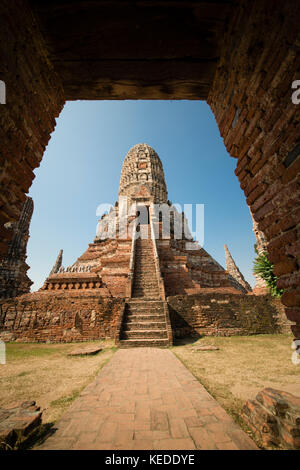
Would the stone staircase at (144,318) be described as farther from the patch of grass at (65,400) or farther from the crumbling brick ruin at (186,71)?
the crumbling brick ruin at (186,71)

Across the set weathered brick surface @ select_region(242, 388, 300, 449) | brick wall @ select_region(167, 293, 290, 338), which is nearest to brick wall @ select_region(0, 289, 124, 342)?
brick wall @ select_region(167, 293, 290, 338)

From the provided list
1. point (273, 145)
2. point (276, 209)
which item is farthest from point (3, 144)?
point (276, 209)

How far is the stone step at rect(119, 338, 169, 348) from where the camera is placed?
20.6 ft

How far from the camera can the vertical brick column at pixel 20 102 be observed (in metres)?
1.87

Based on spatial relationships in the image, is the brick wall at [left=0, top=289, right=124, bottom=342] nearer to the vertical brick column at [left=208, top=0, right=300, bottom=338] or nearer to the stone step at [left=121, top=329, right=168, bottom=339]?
the stone step at [left=121, top=329, right=168, bottom=339]

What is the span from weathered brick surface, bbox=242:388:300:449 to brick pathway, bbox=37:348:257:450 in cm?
18

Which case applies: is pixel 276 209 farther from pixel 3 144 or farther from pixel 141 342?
pixel 141 342

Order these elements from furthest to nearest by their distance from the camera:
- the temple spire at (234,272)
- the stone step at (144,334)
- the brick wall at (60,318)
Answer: the temple spire at (234,272)
the brick wall at (60,318)
the stone step at (144,334)

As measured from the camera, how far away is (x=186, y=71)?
2535mm

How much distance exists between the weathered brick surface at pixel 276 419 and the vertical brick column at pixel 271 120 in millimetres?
884

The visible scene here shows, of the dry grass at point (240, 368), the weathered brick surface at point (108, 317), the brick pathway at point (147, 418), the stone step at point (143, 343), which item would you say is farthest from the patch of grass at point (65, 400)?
the weathered brick surface at point (108, 317)

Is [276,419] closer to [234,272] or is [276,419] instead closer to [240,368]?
[240,368]

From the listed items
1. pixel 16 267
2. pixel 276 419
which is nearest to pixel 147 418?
pixel 276 419

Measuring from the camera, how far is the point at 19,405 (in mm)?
2367
